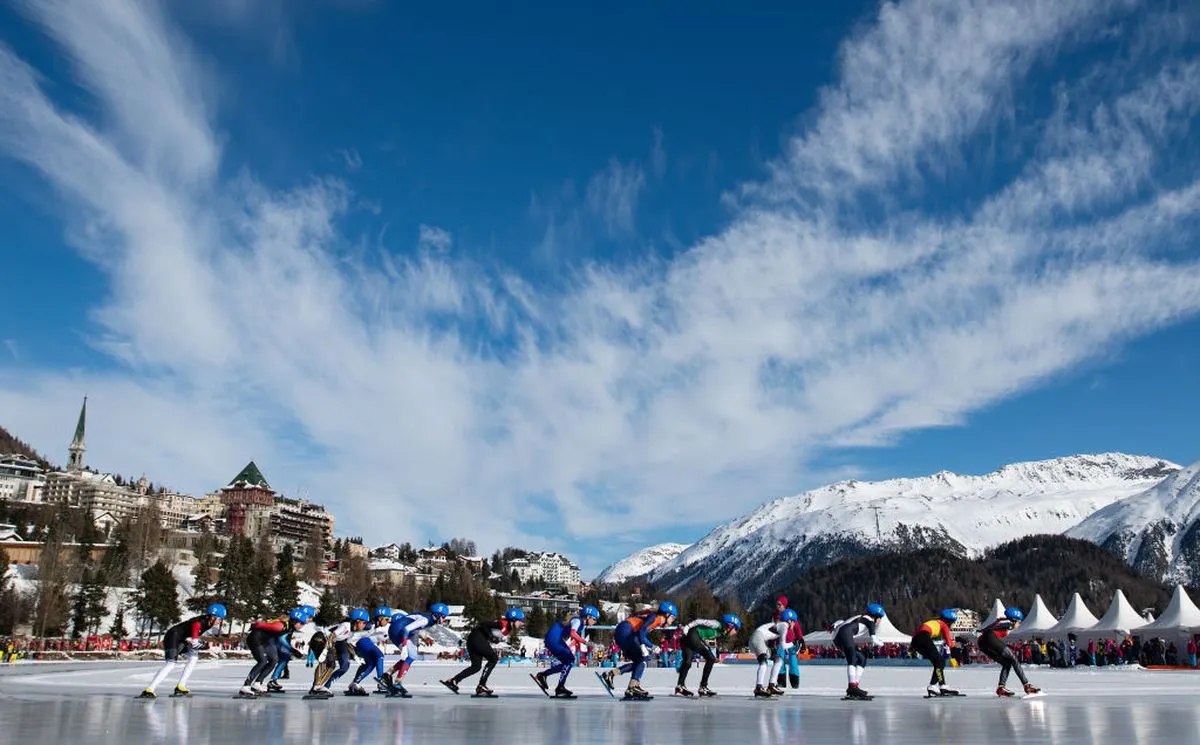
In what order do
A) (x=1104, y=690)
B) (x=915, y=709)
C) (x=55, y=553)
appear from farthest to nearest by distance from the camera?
1. (x=55, y=553)
2. (x=1104, y=690)
3. (x=915, y=709)

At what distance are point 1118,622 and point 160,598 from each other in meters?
89.7

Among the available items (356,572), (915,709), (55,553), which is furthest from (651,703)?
(356,572)

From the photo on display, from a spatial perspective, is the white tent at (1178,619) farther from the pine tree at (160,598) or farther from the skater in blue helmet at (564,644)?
the pine tree at (160,598)

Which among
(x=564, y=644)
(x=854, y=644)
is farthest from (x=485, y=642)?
(x=854, y=644)

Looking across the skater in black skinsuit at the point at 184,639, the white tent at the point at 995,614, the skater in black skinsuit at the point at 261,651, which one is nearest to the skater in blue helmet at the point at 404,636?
the skater in black skinsuit at the point at 261,651

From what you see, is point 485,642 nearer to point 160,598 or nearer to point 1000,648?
point 1000,648

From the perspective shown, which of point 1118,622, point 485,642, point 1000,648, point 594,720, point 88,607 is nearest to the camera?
point 594,720

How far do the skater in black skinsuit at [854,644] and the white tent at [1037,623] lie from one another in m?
52.9

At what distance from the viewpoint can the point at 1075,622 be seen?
6381 centimetres

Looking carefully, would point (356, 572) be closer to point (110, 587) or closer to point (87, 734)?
point (110, 587)

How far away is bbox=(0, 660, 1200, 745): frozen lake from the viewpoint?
11.5 meters

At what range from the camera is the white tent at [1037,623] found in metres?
68.1

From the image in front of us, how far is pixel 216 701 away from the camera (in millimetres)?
19297

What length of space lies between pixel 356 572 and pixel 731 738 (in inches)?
6299
